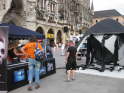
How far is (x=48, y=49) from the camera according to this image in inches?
364

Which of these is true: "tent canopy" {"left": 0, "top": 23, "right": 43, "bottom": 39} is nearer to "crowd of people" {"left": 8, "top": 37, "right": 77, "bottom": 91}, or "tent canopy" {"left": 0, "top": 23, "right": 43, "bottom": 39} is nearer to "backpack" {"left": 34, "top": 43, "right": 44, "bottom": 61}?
"crowd of people" {"left": 8, "top": 37, "right": 77, "bottom": 91}

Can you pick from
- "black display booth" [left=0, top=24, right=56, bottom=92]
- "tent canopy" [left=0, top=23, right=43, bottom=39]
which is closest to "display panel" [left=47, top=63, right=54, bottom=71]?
"black display booth" [left=0, top=24, right=56, bottom=92]

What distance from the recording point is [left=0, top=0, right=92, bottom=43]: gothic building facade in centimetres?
3127

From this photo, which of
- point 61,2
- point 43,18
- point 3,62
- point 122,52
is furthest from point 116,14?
point 3,62

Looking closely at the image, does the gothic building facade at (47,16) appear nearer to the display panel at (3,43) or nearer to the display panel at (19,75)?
the display panel at (19,75)

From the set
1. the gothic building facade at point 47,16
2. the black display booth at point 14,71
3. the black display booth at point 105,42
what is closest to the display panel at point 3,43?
the black display booth at point 14,71

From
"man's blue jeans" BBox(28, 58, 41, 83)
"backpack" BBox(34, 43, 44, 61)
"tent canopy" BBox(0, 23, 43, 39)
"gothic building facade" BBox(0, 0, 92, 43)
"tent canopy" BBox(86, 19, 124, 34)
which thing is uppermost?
"gothic building facade" BBox(0, 0, 92, 43)

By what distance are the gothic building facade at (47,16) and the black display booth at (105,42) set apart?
32.7 ft

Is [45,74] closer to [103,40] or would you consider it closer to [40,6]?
[103,40]

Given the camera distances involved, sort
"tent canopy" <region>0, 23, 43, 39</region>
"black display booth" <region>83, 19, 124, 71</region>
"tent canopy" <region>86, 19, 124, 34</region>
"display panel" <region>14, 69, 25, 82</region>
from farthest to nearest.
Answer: "black display booth" <region>83, 19, 124, 71</region> → "tent canopy" <region>86, 19, 124, 34</region> → "tent canopy" <region>0, 23, 43, 39</region> → "display panel" <region>14, 69, 25, 82</region>

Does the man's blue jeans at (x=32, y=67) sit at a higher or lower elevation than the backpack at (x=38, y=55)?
lower

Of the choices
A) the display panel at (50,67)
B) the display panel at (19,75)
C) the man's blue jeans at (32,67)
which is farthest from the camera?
the display panel at (50,67)

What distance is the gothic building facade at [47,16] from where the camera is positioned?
31.3 metres

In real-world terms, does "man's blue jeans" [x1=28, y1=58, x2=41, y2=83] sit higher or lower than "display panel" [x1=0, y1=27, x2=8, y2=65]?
lower
